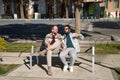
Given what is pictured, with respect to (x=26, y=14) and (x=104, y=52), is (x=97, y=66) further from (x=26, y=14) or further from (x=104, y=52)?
(x=26, y=14)

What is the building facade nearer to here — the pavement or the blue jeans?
the pavement

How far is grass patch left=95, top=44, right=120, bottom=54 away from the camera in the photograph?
44.6ft

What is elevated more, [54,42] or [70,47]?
[54,42]

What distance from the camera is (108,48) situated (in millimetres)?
14047

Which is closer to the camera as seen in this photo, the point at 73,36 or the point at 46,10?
the point at 73,36

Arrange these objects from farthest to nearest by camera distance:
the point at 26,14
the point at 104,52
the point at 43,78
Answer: the point at 26,14, the point at 104,52, the point at 43,78

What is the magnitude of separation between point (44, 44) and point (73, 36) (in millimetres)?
1023

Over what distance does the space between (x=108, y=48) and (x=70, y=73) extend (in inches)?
179

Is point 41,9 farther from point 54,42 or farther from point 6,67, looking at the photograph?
point 54,42

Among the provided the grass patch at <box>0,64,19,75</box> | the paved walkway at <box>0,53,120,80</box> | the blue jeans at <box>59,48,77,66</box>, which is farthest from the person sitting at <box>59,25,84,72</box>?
the grass patch at <box>0,64,19,75</box>

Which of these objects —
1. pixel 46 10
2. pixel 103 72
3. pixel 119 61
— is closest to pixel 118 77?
pixel 103 72

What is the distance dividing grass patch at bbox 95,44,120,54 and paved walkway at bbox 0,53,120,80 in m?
0.92

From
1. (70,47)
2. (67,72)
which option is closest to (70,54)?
(70,47)

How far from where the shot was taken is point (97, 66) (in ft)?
35.7
